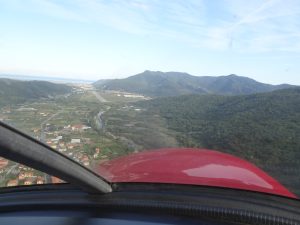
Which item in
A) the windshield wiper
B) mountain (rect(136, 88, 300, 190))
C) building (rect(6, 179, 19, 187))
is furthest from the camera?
mountain (rect(136, 88, 300, 190))

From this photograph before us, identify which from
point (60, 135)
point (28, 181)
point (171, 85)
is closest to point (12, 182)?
point (28, 181)

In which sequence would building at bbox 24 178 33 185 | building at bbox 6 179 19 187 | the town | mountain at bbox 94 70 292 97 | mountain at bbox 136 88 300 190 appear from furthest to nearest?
mountain at bbox 94 70 292 97, mountain at bbox 136 88 300 190, building at bbox 6 179 19 187, building at bbox 24 178 33 185, the town

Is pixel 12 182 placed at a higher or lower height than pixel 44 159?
lower

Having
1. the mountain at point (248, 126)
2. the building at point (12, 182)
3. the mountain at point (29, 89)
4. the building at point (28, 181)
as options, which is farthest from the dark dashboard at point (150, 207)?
the mountain at point (29, 89)

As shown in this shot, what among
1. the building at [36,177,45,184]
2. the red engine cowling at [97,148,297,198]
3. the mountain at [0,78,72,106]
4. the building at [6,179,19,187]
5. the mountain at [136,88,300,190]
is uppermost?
the mountain at [0,78,72,106]

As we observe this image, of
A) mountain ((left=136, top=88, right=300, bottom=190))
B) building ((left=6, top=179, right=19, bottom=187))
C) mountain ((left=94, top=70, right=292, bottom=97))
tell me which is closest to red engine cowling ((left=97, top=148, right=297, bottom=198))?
building ((left=6, top=179, right=19, bottom=187))

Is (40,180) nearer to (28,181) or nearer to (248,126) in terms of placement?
(28,181)

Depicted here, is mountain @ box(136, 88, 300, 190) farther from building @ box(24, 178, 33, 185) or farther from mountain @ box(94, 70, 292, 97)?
mountain @ box(94, 70, 292, 97)
